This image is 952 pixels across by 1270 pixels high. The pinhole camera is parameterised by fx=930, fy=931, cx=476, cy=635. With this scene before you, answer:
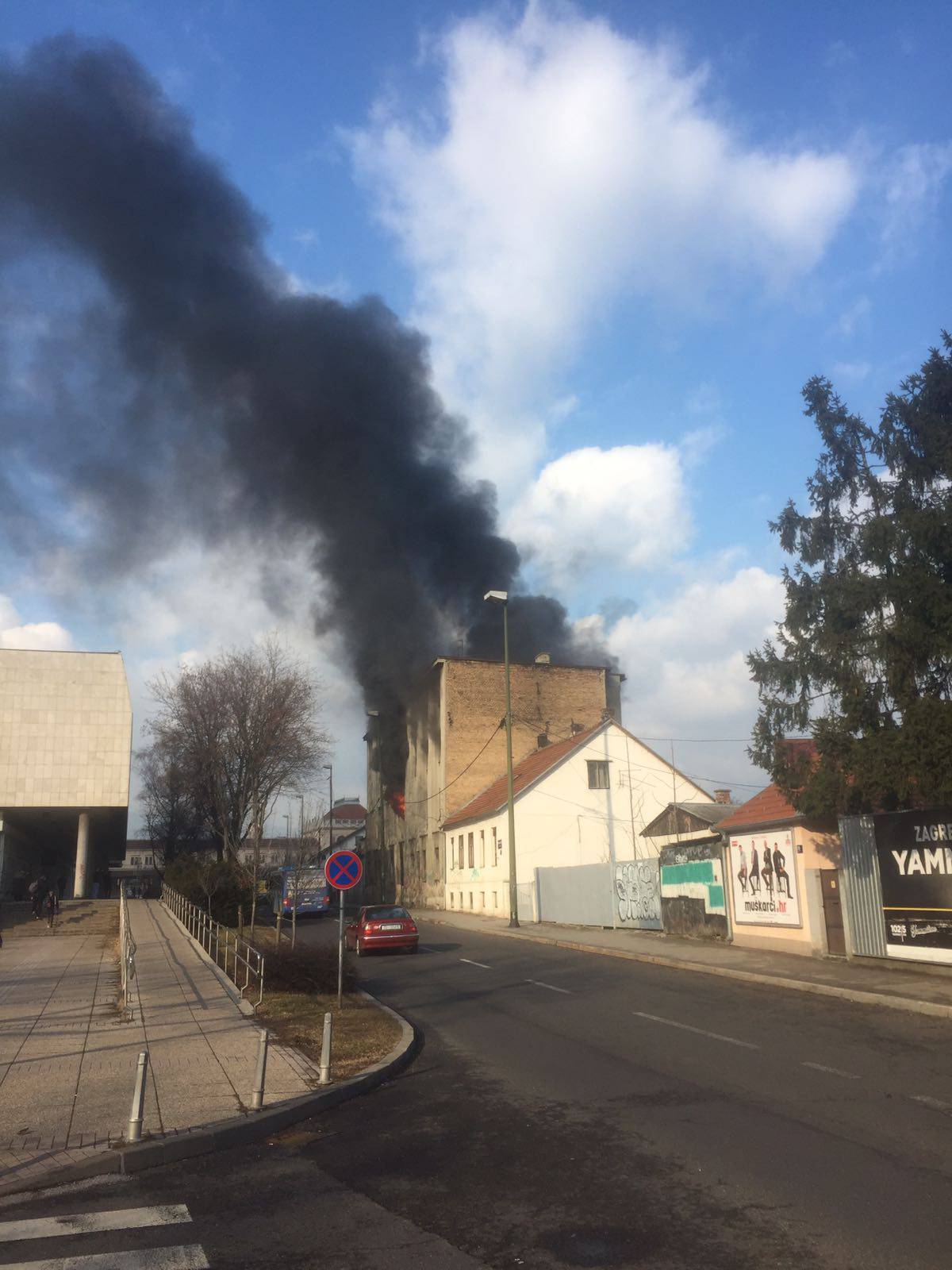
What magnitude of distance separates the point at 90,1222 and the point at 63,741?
4652 cm

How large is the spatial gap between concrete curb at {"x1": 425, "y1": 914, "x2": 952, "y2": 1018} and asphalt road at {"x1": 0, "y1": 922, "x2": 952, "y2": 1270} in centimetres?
247

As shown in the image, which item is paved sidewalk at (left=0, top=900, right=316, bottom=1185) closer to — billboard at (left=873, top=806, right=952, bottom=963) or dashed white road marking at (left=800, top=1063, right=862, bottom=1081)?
dashed white road marking at (left=800, top=1063, right=862, bottom=1081)

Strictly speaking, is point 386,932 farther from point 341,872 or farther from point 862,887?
point 862,887

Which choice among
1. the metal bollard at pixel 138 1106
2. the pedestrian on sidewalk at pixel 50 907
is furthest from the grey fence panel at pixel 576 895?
the metal bollard at pixel 138 1106

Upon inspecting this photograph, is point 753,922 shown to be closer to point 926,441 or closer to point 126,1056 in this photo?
point 926,441

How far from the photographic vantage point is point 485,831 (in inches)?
1591

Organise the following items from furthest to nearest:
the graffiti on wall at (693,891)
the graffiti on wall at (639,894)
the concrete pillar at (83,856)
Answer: the concrete pillar at (83,856)
the graffiti on wall at (639,894)
the graffiti on wall at (693,891)

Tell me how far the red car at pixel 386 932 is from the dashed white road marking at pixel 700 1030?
11.3 metres

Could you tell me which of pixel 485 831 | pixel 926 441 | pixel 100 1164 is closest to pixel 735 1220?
pixel 100 1164

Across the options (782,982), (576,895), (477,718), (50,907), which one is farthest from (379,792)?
(782,982)

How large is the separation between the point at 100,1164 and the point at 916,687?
14044mm

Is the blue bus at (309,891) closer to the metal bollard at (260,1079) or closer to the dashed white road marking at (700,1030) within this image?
the dashed white road marking at (700,1030)

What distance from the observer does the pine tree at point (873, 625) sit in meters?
15.2

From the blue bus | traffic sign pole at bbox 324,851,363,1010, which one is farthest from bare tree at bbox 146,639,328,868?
traffic sign pole at bbox 324,851,363,1010
